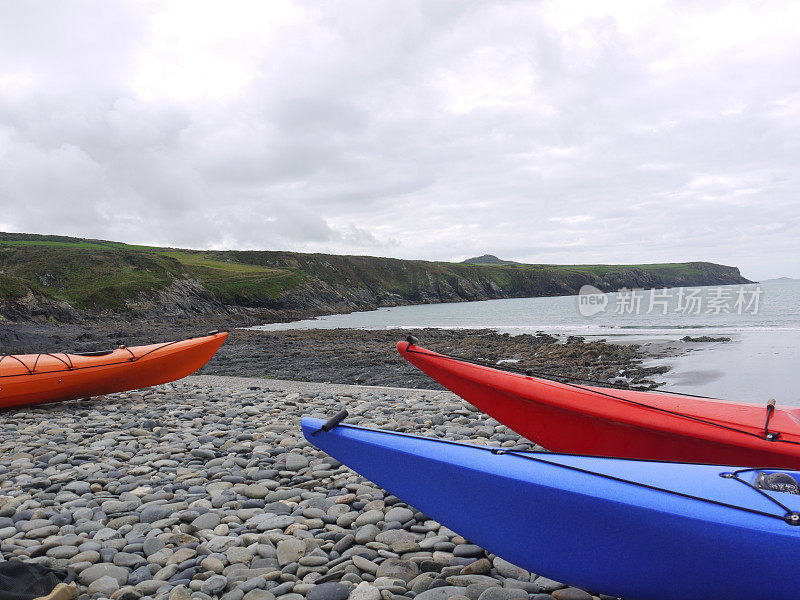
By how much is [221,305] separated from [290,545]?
53943 mm

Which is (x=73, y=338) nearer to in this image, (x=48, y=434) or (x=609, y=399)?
(x=48, y=434)

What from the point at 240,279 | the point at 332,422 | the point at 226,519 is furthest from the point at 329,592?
the point at 240,279

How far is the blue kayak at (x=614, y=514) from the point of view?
2.37 metres

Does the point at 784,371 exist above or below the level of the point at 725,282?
below

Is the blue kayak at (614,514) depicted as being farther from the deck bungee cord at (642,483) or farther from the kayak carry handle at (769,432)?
the kayak carry handle at (769,432)

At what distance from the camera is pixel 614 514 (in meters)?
2.56

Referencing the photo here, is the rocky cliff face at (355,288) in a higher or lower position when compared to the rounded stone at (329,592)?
higher

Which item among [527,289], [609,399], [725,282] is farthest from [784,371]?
[725,282]

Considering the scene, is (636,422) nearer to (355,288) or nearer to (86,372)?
(86,372)

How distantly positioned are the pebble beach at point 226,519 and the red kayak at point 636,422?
68 centimetres

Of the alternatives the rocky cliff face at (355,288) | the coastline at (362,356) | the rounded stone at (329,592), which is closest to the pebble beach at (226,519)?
the rounded stone at (329,592)

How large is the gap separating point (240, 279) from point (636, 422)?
6271cm

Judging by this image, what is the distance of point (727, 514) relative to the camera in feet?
7.98

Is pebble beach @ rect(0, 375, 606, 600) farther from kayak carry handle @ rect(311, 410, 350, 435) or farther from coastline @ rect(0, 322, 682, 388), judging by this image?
coastline @ rect(0, 322, 682, 388)
